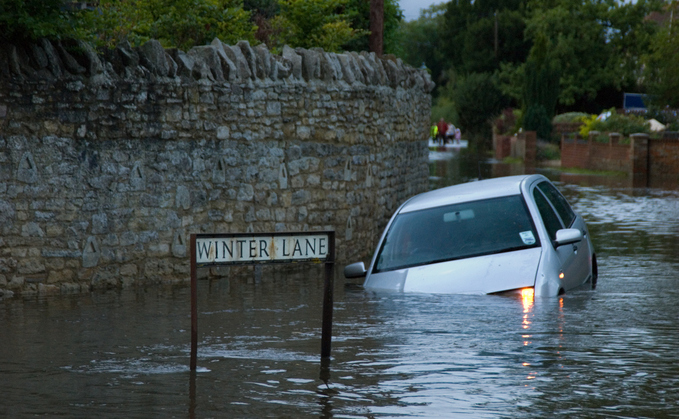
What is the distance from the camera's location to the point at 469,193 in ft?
29.8

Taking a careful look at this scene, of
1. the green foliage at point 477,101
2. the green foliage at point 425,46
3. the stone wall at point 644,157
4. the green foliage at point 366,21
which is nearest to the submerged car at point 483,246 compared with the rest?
the green foliage at point 366,21

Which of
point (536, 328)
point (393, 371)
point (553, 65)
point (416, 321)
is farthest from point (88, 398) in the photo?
point (553, 65)

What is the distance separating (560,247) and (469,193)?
3.93 feet

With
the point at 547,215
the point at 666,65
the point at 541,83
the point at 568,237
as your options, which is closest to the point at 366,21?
the point at 547,215

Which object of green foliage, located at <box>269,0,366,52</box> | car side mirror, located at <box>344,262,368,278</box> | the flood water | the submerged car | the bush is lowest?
the flood water

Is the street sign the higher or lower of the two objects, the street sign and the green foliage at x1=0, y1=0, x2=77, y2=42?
the lower

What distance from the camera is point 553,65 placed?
47.1 m

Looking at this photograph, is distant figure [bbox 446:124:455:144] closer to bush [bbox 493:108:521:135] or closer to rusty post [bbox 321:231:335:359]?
bush [bbox 493:108:521:135]

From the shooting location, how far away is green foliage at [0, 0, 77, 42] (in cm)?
935

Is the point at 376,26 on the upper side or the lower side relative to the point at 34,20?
upper

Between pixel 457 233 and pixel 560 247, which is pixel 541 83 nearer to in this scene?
pixel 457 233

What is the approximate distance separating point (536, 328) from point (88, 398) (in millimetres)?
3515

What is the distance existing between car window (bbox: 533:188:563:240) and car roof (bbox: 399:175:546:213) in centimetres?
21

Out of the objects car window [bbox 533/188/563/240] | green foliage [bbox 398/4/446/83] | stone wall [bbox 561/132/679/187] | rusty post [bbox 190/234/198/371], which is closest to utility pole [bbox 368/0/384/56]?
car window [bbox 533/188/563/240]
